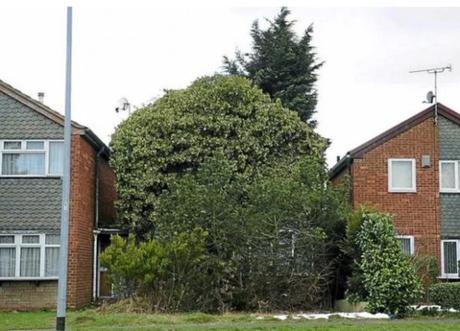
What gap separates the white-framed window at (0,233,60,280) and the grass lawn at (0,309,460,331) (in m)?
3.70

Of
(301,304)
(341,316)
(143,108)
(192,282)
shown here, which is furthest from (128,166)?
(341,316)

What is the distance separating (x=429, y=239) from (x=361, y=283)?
18.3ft

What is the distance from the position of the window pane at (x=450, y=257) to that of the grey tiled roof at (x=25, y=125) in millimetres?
13148

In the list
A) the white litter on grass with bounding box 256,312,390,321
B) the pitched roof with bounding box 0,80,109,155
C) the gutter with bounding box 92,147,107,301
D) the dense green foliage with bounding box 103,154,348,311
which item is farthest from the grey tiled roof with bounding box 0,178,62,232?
the white litter on grass with bounding box 256,312,390,321

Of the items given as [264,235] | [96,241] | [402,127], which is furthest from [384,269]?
[96,241]

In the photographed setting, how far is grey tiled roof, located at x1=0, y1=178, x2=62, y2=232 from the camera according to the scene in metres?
23.6

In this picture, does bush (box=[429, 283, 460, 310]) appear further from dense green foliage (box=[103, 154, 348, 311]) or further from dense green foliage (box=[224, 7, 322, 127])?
dense green foliage (box=[224, 7, 322, 127])

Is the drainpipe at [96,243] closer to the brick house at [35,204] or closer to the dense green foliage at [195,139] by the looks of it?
the dense green foliage at [195,139]

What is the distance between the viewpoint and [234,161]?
83.9 ft

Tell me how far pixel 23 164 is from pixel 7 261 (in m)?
3.06

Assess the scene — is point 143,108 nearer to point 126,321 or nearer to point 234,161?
point 234,161

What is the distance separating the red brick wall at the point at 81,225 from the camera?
23.3 metres

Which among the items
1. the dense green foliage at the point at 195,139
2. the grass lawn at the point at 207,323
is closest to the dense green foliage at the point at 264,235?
the grass lawn at the point at 207,323

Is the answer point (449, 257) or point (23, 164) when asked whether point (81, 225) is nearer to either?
point (23, 164)
